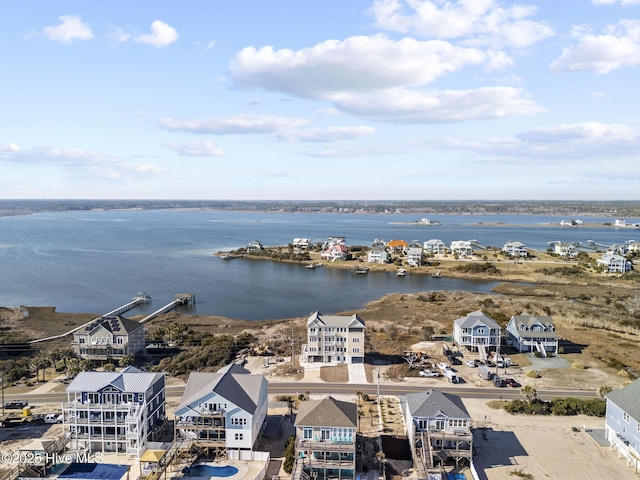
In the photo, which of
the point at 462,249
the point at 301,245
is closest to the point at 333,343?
the point at 462,249

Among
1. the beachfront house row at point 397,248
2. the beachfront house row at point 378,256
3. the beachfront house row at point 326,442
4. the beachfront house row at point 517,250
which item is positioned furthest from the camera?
the beachfront house row at point 397,248

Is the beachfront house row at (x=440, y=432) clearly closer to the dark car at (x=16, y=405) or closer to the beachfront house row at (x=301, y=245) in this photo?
the dark car at (x=16, y=405)

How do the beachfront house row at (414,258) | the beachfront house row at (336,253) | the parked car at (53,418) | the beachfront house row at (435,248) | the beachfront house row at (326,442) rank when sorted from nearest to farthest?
1. the beachfront house row at (326,442)
2. the parked car at (53,418)
3. the beachfront house row at (414,258)
4. the beachfront house row at (336,253)
5. the beachfront house row at (435,248)

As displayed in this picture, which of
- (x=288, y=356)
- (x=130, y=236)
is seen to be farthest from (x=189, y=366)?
(x=130, y=236)

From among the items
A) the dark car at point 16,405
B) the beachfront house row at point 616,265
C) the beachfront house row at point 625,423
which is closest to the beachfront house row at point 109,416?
the dark car at point 16,405

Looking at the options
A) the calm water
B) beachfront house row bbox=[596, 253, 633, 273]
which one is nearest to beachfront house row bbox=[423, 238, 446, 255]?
the calm water

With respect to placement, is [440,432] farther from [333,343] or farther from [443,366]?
[333,343]

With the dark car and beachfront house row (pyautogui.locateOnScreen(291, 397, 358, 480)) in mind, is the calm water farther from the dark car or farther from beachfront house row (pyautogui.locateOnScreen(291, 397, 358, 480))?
beachfront house row (pyautogui.locateOnScreen(291, 397, 358, 480))
